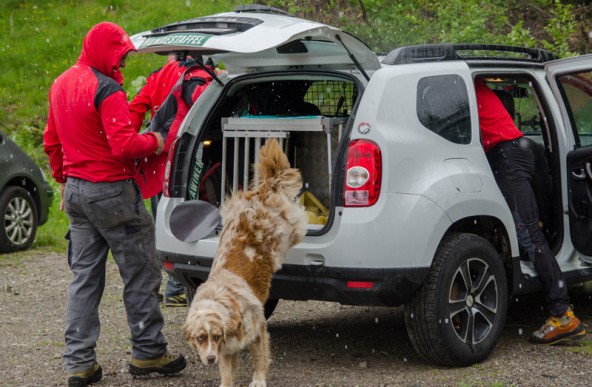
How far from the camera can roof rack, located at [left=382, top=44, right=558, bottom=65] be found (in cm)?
571

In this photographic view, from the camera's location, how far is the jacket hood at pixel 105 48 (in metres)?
5.50

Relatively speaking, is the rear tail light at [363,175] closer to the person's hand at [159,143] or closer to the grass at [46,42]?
the person's hand at [159,143]

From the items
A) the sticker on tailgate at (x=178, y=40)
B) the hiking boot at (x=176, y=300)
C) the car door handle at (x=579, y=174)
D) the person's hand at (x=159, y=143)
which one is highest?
the sticker on tailgate at (x=178, y=40)

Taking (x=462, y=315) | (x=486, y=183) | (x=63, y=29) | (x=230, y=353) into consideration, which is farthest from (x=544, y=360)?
(x=63, y=29)

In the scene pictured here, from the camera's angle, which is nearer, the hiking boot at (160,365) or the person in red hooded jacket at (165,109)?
the hiking boot at (160,365)

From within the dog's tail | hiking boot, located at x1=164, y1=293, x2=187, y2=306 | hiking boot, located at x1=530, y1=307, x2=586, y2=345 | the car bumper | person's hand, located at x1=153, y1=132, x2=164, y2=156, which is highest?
person's hand, located at x1=153, y1=132, x2=164, y2=156

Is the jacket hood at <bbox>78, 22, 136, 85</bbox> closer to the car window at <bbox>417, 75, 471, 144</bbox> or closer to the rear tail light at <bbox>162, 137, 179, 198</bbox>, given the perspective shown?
the rear tail light at <bbox>162, 137, 179, 198</bbox>

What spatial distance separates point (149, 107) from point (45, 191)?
391 cm

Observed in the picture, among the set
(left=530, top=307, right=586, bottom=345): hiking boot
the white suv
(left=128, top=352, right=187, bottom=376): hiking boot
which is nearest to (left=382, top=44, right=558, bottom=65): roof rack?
the white suv

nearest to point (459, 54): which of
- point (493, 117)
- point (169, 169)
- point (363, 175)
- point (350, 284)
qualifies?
point (493, 117)

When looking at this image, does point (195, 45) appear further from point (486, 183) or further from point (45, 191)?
point (45, 191)

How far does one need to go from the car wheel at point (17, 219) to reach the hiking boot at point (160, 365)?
17.6 ft

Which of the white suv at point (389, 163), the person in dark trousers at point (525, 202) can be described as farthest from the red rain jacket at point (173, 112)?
the person in dark trousers at point (525, 202)

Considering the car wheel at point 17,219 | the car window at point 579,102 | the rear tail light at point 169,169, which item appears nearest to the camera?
the rear tail light at point 169,169
